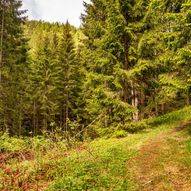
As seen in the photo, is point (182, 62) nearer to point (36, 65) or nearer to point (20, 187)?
point (20, 187)

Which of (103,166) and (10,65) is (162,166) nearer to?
(103,166)

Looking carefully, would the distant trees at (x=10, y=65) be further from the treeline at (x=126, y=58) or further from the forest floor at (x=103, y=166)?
the forest floor at (x=103, y=166)

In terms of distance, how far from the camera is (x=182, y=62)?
13.9 meters

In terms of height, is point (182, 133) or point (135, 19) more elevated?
point (135, 19)

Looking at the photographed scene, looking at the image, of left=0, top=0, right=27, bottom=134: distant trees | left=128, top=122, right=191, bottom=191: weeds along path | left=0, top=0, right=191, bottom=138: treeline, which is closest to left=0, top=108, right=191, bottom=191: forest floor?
left=128, top=122, right=191, bottom=191: weeds along path

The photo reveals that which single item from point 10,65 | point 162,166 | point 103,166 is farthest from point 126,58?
point 10,65

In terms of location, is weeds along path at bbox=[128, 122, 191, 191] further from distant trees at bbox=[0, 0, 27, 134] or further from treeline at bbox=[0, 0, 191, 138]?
distant trees at bbox=[0, 0, 27, 134]

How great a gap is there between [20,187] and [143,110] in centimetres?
1095

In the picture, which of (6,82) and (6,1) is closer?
(6,1)

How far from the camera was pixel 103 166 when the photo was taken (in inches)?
502

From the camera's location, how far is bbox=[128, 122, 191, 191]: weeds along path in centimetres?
1143

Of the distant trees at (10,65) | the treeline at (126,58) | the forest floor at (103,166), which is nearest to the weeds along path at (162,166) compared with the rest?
the forest floor at (103,166)

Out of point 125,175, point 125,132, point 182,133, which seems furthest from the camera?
point 125,132

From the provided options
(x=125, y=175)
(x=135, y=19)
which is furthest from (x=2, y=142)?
(x=135, y=19)
